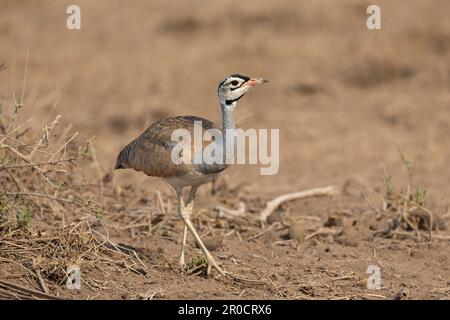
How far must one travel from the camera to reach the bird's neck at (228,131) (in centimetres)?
543

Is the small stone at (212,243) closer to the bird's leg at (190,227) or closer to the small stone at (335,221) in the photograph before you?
the bird's leg at (190,227)

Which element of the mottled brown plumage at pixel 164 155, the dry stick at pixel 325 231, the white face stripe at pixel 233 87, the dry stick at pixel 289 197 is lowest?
the dry stick at pixel 325 231

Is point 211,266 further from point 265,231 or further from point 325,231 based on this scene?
point 325,231

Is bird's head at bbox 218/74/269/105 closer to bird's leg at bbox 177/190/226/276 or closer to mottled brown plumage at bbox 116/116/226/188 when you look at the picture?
mottled brown plumage at bbox 116/116/226/188

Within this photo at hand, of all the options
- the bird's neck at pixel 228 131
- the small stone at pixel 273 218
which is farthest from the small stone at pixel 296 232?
the bird's neck at pixel 228 131

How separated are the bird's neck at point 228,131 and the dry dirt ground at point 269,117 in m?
0.79

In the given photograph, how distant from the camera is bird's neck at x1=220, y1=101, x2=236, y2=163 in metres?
5.43

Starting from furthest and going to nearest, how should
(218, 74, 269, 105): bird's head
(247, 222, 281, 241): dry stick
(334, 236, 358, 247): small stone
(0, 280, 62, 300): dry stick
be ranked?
1. (247, 222, 281, 241): dry stick
2. (334, 236, 358, 247): small stone
3. (218, 74, 269, 105): bird's head
4. (0, 280, 62, 300): dry stick

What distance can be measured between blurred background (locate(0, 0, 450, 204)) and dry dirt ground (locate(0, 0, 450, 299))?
0.09ft

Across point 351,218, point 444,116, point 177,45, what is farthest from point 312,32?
point 351,218

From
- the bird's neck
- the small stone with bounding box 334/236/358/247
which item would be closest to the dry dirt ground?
the small stone with bounding box 334/236/358/247

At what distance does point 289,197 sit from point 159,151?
2.27 meters

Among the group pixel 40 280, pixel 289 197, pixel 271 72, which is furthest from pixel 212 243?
pixel 271 72

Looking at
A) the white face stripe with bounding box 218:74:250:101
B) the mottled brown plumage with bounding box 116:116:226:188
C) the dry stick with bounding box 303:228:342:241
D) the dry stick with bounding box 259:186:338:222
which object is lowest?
the dry stick with bounding box 303:228:342:241
